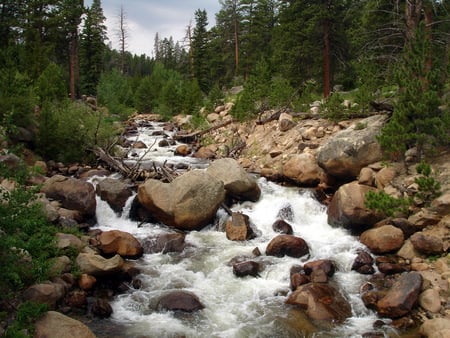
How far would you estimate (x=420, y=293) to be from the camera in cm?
887

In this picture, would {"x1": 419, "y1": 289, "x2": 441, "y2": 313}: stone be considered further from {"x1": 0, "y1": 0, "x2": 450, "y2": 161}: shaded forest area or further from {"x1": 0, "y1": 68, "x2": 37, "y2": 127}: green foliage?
{"x1": 0, "y1": 68, "x2": 37, "y2": 127}: green foliage

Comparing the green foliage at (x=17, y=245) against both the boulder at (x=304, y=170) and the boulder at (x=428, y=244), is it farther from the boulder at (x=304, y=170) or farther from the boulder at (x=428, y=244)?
the boulder at (x=304, y=170)

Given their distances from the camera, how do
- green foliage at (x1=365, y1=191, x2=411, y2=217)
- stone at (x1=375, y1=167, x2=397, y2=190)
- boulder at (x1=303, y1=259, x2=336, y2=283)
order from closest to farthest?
boulder at (x1=303, y1=259, x2=336, y2=283), green foliage at (x1=365, y1=191, x2=411, y2=217), stone at (x1=375, y1=167, x2=397, y2=190)

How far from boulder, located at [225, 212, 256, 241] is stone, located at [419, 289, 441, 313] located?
5.18 m

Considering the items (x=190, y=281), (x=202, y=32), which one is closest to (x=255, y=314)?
(x=190, y=281)

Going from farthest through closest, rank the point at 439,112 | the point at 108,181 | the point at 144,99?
1. the point at 144,99
2. the point at 108,181
3. the point at 439,112

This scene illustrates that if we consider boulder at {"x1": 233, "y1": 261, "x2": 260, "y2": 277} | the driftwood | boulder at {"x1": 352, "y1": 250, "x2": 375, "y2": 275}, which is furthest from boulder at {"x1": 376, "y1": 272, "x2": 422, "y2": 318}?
the driftwood

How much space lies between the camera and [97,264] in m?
9.86

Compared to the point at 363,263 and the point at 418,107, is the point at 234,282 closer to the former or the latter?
the point at 363,263

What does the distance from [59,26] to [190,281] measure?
1118 inches

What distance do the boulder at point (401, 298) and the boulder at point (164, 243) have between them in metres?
5.56

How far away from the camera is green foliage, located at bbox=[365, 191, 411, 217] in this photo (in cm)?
1098

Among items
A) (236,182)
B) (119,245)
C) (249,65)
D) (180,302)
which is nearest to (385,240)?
(236,182)

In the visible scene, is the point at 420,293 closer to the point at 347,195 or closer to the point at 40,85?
the point at 347,195
